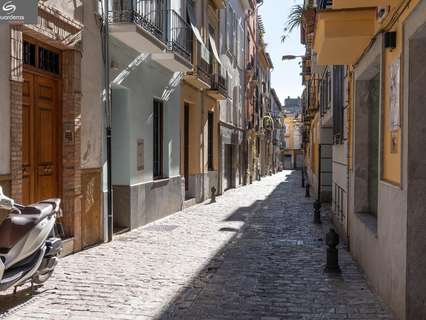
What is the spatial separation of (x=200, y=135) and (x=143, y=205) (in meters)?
6.19

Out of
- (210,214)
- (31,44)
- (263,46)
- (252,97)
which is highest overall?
(263,46)

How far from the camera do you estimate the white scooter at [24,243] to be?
16.1ft

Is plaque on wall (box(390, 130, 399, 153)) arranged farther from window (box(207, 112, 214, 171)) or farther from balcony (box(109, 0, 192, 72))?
window (box(207, 112, 214, 171))

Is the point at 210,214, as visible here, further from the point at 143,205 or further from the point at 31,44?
the point at 31,44

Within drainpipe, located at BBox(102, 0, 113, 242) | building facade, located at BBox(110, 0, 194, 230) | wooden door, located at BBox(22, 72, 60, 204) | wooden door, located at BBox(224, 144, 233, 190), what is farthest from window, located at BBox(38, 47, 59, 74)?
wooden door, located at BBox(224, 144, 233, 190)

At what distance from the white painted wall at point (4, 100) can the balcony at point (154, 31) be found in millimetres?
3069

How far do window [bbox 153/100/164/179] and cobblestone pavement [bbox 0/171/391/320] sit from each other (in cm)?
293

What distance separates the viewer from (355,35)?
264 inches

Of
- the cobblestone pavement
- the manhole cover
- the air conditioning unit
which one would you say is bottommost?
the manhole cover

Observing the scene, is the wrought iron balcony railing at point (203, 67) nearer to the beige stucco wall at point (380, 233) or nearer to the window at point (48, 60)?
the window at point (48, 60)

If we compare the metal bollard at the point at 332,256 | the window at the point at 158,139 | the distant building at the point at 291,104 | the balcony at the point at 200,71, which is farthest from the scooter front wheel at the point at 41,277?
the distant building at the point at 291,104

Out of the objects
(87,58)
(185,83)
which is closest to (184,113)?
(185,83)

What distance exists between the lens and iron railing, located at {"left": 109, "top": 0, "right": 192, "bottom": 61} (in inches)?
367

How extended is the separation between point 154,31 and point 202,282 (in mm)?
6517
